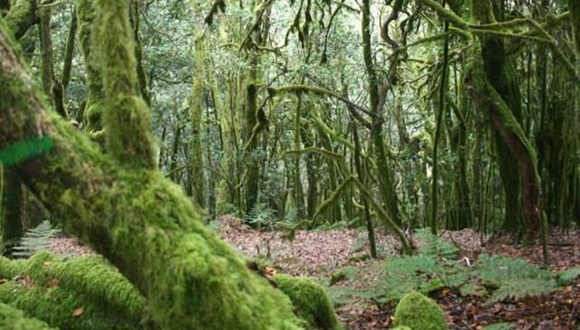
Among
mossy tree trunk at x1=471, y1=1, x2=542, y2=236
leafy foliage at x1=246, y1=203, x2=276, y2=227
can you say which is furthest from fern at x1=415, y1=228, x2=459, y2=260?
leafy foliage at x1=246, y1=203, x2=276, y2=227

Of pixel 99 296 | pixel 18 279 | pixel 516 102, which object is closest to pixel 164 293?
pixel 99 296

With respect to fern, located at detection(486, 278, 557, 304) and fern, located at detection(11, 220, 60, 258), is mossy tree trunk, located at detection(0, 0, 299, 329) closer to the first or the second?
fern, located at detection(486, 278, 557, 304)

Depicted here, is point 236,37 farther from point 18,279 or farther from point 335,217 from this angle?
point 18,279

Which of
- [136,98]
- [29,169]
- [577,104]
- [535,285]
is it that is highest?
[577,104]

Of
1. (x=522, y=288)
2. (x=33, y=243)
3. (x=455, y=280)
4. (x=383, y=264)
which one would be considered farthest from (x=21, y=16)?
(x=522, y=288)

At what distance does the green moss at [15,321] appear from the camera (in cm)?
373

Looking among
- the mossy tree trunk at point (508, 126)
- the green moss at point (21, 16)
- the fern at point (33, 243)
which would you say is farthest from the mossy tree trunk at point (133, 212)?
the mossy tree trunk at point (508, 126)

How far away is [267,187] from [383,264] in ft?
54.7

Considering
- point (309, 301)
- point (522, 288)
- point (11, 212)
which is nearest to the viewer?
point (309, 301)

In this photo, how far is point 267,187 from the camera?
2441 cm

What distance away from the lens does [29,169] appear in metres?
2.56

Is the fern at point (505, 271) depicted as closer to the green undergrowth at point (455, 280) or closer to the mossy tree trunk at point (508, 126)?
the green undergrowth at point (455, 280)

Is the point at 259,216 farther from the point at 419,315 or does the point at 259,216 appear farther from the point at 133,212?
the point at 133,212

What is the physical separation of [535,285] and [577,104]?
18.3 ft
